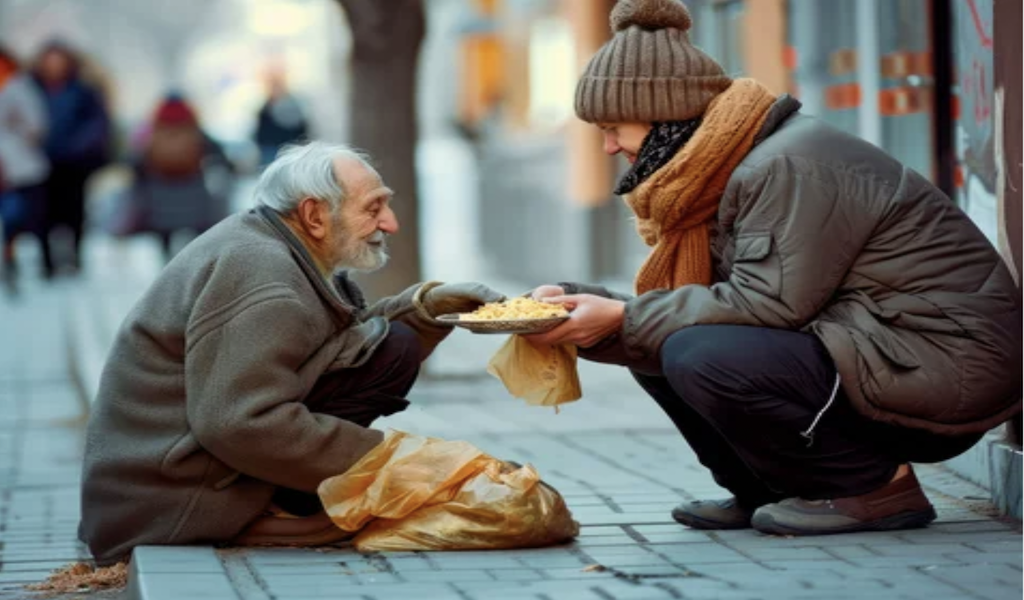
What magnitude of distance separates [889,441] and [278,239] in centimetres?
163

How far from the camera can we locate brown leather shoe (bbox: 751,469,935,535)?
5906 mm

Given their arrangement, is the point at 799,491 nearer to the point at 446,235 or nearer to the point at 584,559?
the point at 584,559

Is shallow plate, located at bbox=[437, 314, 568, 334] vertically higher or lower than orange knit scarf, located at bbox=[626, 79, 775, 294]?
lower

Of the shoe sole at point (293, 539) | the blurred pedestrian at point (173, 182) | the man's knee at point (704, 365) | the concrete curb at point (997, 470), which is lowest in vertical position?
the blurred pedestrian at point (173, 182)

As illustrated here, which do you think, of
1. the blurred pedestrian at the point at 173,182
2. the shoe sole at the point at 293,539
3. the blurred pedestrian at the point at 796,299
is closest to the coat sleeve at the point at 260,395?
the shoe sole at the point at 293,539

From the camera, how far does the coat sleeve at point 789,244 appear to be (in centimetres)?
573

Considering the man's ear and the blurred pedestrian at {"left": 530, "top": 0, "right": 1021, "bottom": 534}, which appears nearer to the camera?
the blurred pedestrian at {"left": 530, "top": 0, "right": 1021, "bottom": 534}

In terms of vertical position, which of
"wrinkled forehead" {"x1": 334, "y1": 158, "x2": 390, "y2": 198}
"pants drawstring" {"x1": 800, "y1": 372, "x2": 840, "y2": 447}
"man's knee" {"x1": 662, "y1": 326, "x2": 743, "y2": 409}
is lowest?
"pants drawstring" {"x1": 800, "y1": 372, "x2": 840, "y2": 447}

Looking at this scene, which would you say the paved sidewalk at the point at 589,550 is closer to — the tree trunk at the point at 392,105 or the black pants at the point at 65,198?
the tree trunk at the point at 392,105

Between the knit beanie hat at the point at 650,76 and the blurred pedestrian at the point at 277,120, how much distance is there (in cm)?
1667

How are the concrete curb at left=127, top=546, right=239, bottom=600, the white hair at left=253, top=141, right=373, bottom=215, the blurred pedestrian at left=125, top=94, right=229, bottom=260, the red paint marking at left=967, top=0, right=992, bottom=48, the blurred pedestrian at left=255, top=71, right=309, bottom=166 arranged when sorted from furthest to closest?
the blurred pedestrian at left=255, top=71, right=309, bottom=166
the blurred pedestrian at left=125, top=94, right=229, bottom=260
the red paint marking at left=967, top=0, right=992, bottom=48
the white hair at left=253, top=141, right=373, bottom=215
the concrete curb at left=127, top=546, right=239, bottom=600

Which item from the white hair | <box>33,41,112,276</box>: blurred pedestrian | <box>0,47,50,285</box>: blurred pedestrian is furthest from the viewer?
<box>33,41,112,276</box>: blurred pedestrian

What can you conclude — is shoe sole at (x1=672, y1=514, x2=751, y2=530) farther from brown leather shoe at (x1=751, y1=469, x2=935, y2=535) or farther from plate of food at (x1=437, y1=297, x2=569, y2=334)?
plate of food at (x1=437, y1=297, x2=569, y2=334)

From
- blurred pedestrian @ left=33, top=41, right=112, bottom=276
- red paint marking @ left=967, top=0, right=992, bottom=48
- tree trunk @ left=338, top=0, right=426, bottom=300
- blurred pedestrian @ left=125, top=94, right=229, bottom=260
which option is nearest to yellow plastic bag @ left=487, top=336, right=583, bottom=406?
red paint marking @ left=967, top=0, right=992, bottom=48
